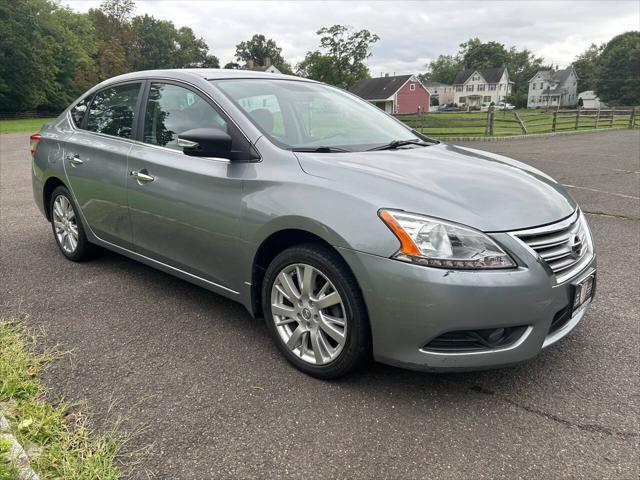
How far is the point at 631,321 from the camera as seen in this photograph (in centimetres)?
341

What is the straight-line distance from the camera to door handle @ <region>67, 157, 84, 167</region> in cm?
424

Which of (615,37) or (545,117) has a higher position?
(615,37)

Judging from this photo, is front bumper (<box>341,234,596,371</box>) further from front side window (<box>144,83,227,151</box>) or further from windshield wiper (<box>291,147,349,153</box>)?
front side window (<box>144,83,227,151</box>)

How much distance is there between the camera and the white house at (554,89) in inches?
4028

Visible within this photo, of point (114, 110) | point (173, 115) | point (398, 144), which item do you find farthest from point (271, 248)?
point (114, 110)

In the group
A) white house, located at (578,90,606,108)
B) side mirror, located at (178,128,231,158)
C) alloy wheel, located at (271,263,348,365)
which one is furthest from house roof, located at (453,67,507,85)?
alloy wheel, located at (271,263,348,365)

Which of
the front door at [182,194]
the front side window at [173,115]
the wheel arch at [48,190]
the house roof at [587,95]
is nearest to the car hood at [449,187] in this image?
the front door at [182,194]

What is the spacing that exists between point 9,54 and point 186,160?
56.0m

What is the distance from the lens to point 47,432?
2217 millimetres

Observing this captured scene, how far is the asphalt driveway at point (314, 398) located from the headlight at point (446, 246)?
766 millimetres

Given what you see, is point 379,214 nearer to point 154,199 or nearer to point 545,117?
point 154,199

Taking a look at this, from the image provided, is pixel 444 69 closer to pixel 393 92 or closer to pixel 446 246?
pixel 393 92

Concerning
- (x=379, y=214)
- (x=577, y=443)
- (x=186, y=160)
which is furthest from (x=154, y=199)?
(x=577, y=443)

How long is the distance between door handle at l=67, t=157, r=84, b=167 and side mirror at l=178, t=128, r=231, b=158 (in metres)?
1.76
